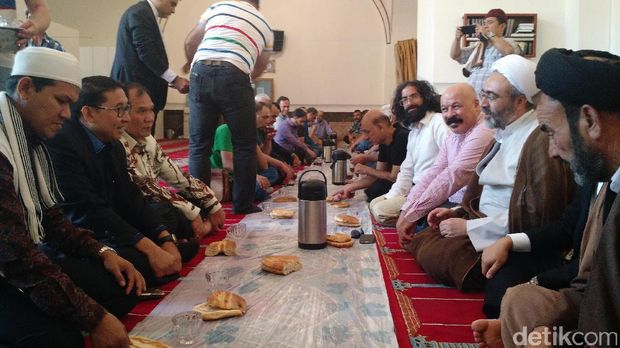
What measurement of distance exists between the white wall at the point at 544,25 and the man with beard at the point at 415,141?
2.09 m

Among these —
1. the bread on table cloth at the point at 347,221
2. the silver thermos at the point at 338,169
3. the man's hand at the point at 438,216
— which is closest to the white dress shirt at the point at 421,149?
the bread on table cloth at the point at 347,221

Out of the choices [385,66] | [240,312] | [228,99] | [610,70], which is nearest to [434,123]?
[228,99]

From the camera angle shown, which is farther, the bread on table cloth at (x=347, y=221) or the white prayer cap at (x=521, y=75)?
the bread on table cloth at (x=347, y=221)

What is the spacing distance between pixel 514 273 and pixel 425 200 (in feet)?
3.34

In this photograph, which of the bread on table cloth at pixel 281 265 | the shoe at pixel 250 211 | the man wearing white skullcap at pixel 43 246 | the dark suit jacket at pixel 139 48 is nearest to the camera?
the man wearing white skullcap at pixel 43 246

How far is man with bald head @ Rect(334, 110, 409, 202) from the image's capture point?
4430 mm

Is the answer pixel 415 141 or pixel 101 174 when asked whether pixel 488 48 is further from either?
pixel 101 174

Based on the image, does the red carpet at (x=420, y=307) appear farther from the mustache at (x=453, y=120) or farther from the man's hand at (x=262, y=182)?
the man's hand at (x=262, y=182)

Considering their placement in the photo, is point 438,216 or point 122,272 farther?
point 438,216

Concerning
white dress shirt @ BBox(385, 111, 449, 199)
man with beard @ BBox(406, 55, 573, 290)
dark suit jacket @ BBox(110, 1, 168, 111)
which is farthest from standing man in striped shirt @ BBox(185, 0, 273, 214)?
man with beard @ BBox(406, 55, 573, 290)

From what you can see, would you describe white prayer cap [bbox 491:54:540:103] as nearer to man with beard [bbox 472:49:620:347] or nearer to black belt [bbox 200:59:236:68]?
man with beard [bbox 472:49:620:347]

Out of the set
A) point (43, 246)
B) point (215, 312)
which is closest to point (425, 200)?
point (215, 312)

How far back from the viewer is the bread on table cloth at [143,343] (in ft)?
5.34

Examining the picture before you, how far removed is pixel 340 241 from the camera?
303cm
